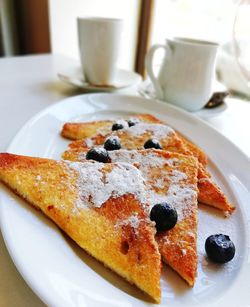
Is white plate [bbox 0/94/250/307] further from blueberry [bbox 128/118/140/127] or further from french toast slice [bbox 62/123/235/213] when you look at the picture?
blueberry [bbox 128/118/140/127]

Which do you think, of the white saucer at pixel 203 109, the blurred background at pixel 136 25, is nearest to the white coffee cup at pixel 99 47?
the white saucer at pixel 203 109

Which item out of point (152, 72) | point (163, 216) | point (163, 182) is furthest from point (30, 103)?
point (163, 216)

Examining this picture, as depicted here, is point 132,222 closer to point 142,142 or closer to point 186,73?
point 142,142

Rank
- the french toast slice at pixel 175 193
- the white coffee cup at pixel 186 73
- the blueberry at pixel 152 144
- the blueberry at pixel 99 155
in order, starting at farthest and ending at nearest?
the white coffee cup at pixel 186 73
the blueberry at pixel 152 144
the blueberry at pixel 99 155
the french toast slice at pixel 175 193

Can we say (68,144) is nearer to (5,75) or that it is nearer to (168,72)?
(168,72)

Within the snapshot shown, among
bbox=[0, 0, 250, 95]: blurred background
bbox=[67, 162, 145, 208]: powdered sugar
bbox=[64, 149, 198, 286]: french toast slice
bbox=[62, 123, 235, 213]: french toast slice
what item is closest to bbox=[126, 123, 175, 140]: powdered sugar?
bbox=[62, 123, 235, 213]: french toast slice

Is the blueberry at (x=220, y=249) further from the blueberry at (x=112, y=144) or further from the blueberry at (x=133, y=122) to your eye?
the blueberry at (x=133, y=122)
